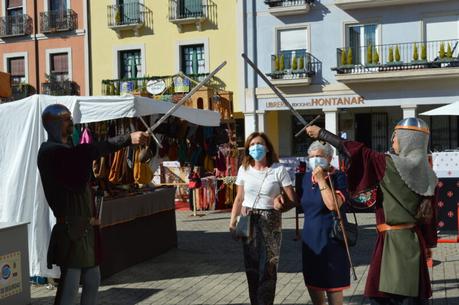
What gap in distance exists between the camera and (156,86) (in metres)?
23.5

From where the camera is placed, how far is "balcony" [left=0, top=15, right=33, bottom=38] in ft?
87.0

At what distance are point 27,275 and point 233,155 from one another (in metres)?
11.2

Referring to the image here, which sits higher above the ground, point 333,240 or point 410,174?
point 410,174

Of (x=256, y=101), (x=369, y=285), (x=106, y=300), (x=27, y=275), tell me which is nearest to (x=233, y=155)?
(x=256, y=101)

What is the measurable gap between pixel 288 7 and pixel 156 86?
594 cm

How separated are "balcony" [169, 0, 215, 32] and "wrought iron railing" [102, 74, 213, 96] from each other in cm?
218

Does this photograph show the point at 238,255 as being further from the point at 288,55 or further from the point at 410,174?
the point at 288,55

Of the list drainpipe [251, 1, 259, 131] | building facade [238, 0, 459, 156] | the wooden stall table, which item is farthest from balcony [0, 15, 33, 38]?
the wooden stall table

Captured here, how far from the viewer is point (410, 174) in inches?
164

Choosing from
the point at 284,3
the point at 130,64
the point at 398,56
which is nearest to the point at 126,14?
the point at 130,64

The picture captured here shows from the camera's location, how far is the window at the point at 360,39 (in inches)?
855

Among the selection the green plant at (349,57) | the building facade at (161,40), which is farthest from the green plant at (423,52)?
the building facade at (161,40)

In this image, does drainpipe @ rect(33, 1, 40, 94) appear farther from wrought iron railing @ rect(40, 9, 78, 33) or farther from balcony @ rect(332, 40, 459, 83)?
balcony @ rect(332, 40, 459, 83)

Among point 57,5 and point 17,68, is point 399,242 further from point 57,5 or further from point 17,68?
point 17,68
